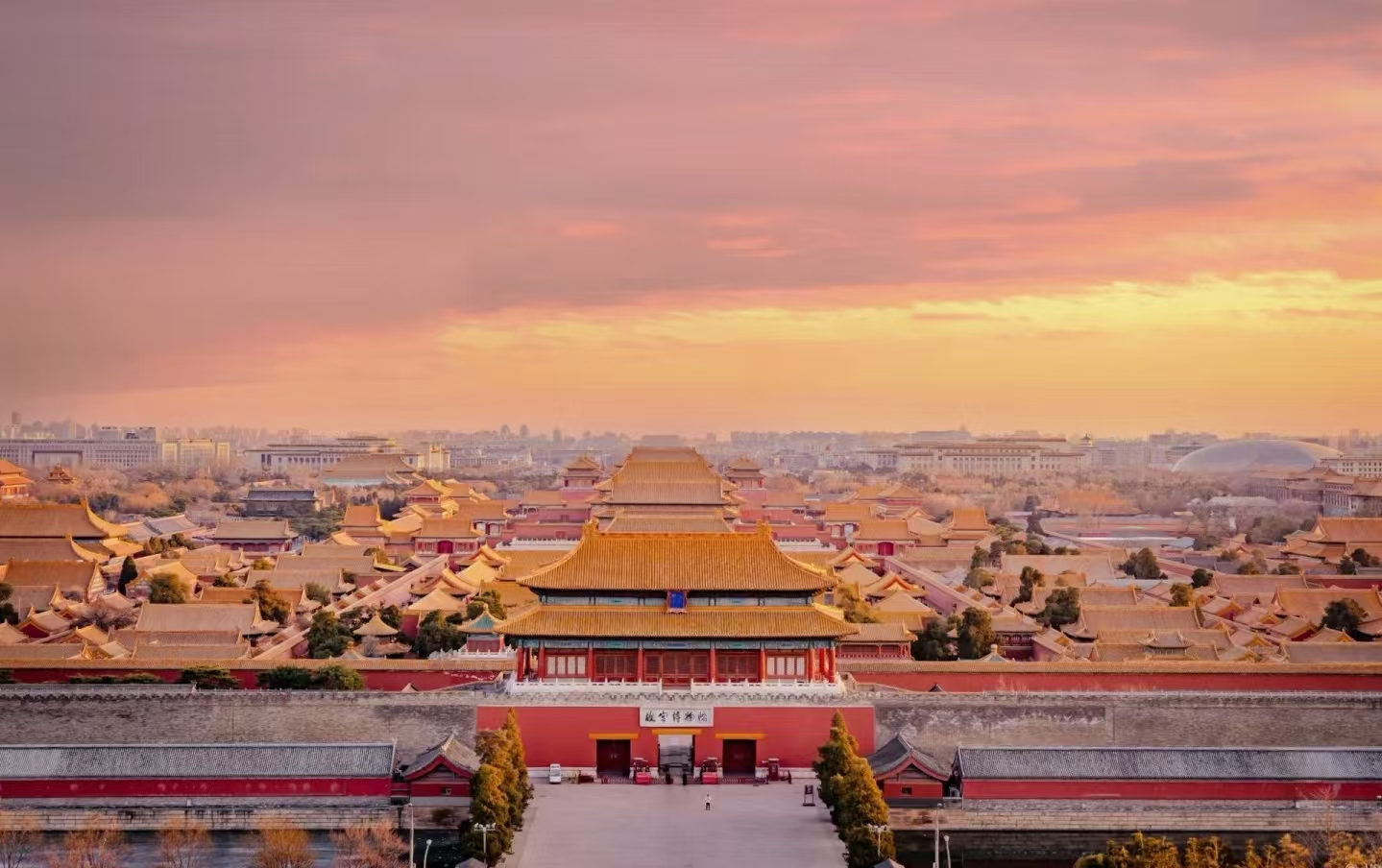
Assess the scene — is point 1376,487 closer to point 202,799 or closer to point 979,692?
point 979,692

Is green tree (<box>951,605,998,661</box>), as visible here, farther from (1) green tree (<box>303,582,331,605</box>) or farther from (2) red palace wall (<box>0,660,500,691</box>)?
(1) green tree (<box>303,582,331,605</box>)

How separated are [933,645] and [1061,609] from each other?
5.44m

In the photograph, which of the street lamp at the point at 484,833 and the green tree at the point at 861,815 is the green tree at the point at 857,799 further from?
the street lamp at the point at 484,833

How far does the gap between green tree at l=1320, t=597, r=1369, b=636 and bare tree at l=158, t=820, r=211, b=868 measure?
27.7 meters

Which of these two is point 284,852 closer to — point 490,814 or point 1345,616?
point 490,814

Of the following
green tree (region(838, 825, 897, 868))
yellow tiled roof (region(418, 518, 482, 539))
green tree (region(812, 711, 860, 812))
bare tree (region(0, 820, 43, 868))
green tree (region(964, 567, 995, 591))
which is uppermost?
yellow tiled roof (region(418, 518, 482, 539))

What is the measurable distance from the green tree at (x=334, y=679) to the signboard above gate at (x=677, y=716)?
6162mm

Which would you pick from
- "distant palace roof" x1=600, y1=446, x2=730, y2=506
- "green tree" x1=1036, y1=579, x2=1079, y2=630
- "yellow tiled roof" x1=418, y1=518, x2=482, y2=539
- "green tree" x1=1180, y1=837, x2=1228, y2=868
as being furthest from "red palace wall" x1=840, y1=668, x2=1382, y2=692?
"yellow tiled roof" x1=418, y1=518, x2=482, y2=539

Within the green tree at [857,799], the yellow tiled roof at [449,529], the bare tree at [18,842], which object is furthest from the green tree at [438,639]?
the yellow tiled roof at [449,529]

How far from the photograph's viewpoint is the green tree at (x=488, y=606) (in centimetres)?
3466

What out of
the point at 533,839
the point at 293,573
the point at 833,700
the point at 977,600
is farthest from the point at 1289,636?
the point at 293,573

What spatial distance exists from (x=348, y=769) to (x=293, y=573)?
75.9ft

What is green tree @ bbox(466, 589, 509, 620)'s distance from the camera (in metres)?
34.7

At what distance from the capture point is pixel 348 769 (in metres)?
24.0
